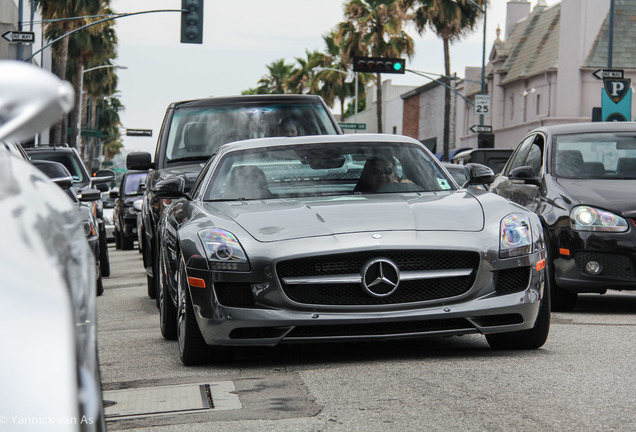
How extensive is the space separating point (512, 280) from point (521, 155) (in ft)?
16.5

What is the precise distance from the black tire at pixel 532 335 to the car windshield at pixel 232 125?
16.7ft

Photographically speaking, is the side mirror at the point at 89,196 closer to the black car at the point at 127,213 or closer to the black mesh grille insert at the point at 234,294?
the black mesh grille insert at the point at 234,294

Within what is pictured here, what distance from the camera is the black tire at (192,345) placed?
6359mm

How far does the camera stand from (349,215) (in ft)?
21.1

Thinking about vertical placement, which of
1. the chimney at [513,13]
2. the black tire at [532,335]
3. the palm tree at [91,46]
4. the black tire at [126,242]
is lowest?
the black tire at [126,242]

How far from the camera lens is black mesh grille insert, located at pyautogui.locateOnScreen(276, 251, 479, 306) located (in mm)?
6102

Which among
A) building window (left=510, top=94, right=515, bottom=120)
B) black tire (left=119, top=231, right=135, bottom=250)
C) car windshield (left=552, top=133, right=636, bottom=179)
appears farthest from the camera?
building window (left=510, top=94, right=515, bottom=120)

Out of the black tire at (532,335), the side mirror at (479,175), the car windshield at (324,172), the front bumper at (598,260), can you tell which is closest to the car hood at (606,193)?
the front bumper at (598,260)

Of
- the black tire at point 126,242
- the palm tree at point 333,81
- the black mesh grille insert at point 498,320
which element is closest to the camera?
the black mesh grille insert at point 498,320

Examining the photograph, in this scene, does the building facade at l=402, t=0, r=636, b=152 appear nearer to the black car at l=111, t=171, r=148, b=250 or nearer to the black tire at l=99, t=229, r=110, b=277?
the black car at l=111, t=171, r=148, b=250

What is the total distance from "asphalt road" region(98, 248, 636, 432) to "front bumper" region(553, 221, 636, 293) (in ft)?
4.54

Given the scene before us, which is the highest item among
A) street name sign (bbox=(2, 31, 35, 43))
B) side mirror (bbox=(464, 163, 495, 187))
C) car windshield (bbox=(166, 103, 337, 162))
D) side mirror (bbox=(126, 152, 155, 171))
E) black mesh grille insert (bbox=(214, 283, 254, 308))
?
street name sign (bbox=(2, 31, 35, 43))

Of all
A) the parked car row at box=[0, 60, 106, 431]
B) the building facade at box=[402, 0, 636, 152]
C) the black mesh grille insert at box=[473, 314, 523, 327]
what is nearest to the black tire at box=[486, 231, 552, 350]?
the black mesh grille insert at box=[473, 314, 523, 327]

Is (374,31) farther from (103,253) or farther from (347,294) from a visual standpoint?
(347,294)
